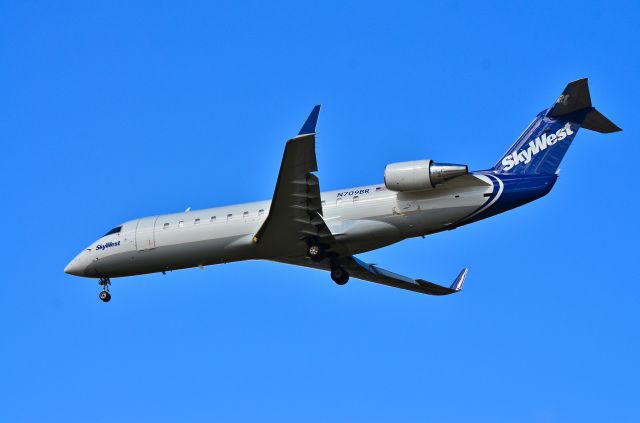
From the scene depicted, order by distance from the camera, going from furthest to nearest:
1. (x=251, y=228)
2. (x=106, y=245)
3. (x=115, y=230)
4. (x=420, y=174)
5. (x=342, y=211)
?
(x=115, y=230), (x=106, y=245), (x=251, y=228), (x=342, y=211), (x=420, y=174)

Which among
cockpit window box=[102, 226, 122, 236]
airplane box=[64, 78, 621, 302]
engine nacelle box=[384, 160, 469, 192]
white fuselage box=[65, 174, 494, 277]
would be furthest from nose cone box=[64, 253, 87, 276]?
engine nacelle box=[384, 160, 469, 192]

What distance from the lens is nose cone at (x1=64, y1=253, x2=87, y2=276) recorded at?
34.0 m

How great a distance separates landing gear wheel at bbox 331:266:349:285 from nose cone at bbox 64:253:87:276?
335 inches

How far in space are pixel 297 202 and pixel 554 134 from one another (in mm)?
8171

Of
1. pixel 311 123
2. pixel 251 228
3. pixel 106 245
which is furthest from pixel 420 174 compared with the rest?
pixel 106 245

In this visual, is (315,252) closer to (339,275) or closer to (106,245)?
(339,275)

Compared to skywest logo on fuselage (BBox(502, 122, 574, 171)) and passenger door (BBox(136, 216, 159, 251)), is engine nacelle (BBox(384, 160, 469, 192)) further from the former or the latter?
passenger door (BBox(136, 216, 159, 251))

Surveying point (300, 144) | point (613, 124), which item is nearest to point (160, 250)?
point (300, 144)

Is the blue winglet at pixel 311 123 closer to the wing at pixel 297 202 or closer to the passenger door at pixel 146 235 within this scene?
the wing at pixel 297 202

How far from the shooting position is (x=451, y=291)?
35.1 meters

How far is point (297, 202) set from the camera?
29.5m

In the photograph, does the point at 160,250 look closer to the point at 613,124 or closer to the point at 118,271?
the point at 118,271

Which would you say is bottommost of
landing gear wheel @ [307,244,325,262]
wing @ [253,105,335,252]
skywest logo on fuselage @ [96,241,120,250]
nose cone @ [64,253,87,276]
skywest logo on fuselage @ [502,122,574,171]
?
landing gear wheel @ [307,244,325,262]

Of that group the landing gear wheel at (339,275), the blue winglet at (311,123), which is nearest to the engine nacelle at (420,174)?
the blue winglet at (311,123)
